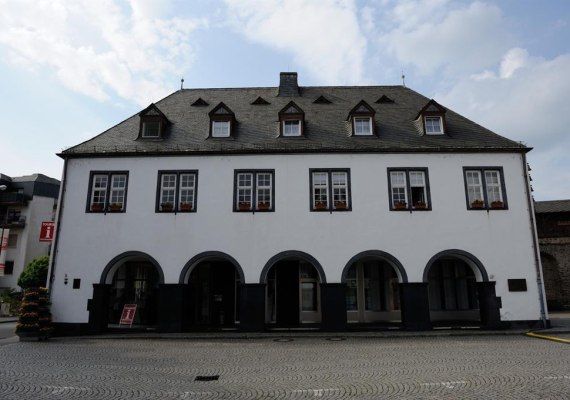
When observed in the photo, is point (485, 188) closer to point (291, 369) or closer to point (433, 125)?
point (433, 125)

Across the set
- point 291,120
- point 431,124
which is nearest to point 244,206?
point 291,120

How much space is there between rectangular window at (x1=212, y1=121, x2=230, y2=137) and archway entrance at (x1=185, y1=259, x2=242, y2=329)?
22.1ft

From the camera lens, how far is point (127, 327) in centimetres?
1988

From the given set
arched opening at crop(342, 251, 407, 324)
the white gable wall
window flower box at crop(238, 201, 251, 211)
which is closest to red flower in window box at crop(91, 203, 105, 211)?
the white gable wall

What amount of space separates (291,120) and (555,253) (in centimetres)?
2241

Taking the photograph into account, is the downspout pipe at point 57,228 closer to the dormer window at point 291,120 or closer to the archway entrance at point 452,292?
the dormer window at point 291,120

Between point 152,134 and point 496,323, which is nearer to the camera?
point 496,323

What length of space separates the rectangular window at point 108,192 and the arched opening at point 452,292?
54.8 feet

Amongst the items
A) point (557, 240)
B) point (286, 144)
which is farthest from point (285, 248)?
point (557, 240)

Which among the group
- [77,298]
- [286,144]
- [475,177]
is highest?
[286,144]

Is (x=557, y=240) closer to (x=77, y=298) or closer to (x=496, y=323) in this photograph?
(x=496, y=323)

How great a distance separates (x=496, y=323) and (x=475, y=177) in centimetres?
668

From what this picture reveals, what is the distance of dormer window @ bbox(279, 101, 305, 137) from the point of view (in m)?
20.2

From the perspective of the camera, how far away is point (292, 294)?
21422 mm
